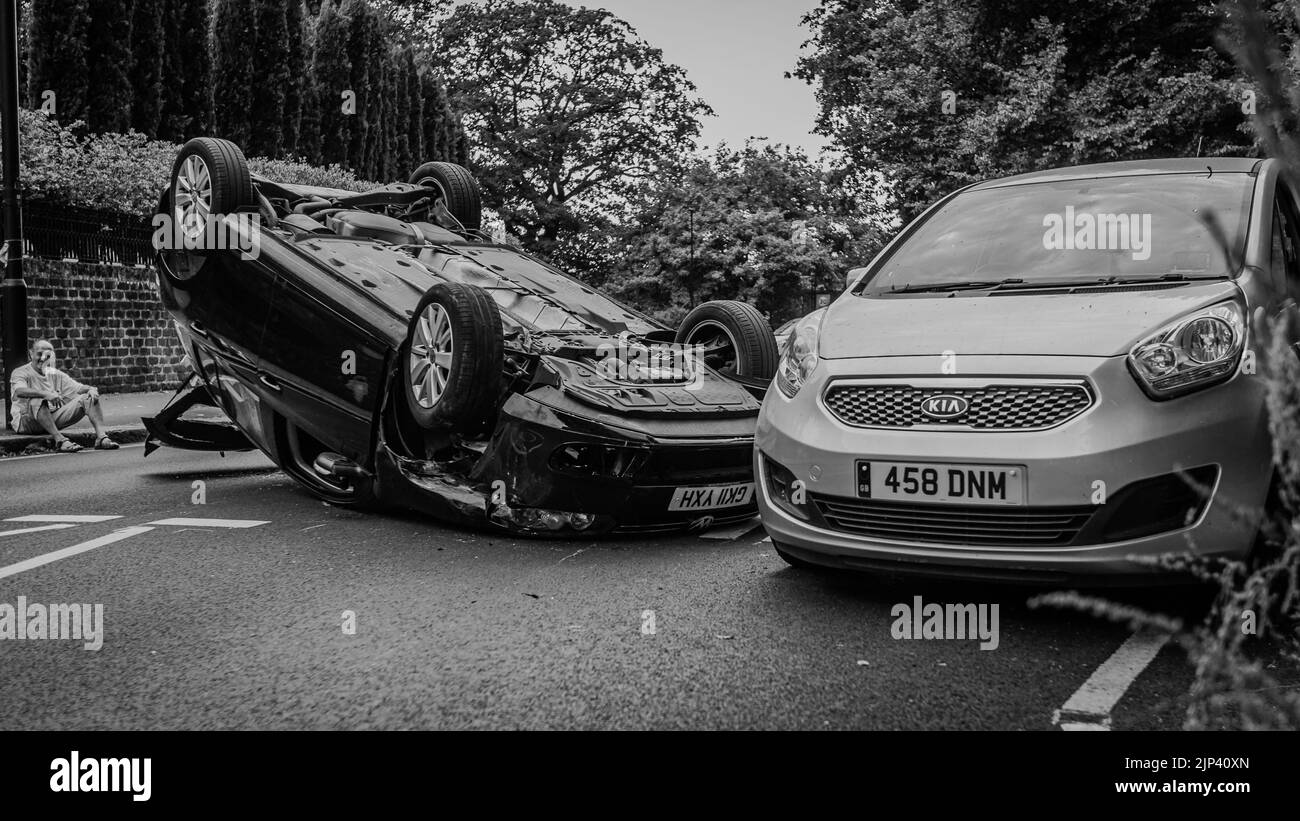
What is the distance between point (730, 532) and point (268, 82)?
22523 mm

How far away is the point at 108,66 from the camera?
63.9 feet

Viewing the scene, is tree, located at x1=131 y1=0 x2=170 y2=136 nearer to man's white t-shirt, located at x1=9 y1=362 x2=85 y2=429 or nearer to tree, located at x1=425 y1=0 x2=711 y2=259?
man's white t-shirt, located at x1=9 y1=362 x2=85 y2=429

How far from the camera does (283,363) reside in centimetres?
622

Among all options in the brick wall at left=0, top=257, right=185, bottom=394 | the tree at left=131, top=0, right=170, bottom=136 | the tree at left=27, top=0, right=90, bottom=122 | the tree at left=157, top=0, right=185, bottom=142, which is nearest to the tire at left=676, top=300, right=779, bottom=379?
the brick wall at left=0, top=257, right=185, bottom=394

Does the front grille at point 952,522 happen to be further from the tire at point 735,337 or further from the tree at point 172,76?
the tree at point 172,76

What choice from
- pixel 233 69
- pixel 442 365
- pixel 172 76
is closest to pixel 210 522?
pixel 442 365

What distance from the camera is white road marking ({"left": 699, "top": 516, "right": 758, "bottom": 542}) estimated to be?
17.9 ft

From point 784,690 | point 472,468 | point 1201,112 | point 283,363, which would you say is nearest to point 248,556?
point 472,468

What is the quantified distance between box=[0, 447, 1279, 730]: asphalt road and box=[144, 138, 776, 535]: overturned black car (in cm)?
29

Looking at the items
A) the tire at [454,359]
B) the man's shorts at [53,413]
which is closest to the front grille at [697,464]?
the tire at [454,359]

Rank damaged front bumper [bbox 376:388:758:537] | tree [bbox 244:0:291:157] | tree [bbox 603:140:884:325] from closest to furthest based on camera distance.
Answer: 1. damaged front bumper [bbox 376:388:758:537]
2. tree [bbox 244:0:291:157]
3. tree [bbox 603:140:884:325]

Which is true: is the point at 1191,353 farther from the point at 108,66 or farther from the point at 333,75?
the point at 333,75

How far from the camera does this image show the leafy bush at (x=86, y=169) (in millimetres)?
14719
